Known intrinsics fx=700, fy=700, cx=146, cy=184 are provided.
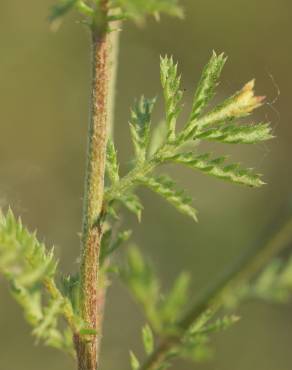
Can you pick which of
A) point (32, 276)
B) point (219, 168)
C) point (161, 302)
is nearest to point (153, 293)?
point (161, 302)

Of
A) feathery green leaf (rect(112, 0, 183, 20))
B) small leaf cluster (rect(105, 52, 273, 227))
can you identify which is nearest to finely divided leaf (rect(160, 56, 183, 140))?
small leaf cluster (rect(105, 52, 273, 227))

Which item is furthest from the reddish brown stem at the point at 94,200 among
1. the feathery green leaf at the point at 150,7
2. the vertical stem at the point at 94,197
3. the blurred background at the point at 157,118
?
the blurred background at the point at 157,118

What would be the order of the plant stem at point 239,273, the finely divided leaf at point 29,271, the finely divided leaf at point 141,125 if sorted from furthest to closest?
the finely divided leaf at point 141,125 < the finely divided leaf at point 29,271 < the plant stem at point 239,273

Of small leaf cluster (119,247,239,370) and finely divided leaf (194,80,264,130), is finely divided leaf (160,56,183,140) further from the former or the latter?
small leaf cluster (119,247,239,370)

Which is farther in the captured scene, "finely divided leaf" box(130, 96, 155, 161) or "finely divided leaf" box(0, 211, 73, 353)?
"finely divided leaf" box(130, 96, 155, 161)

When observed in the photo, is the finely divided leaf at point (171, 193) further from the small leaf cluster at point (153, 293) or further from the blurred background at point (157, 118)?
the blurred background at point (157, 118)

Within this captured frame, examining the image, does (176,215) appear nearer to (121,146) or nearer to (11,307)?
(121,146)
